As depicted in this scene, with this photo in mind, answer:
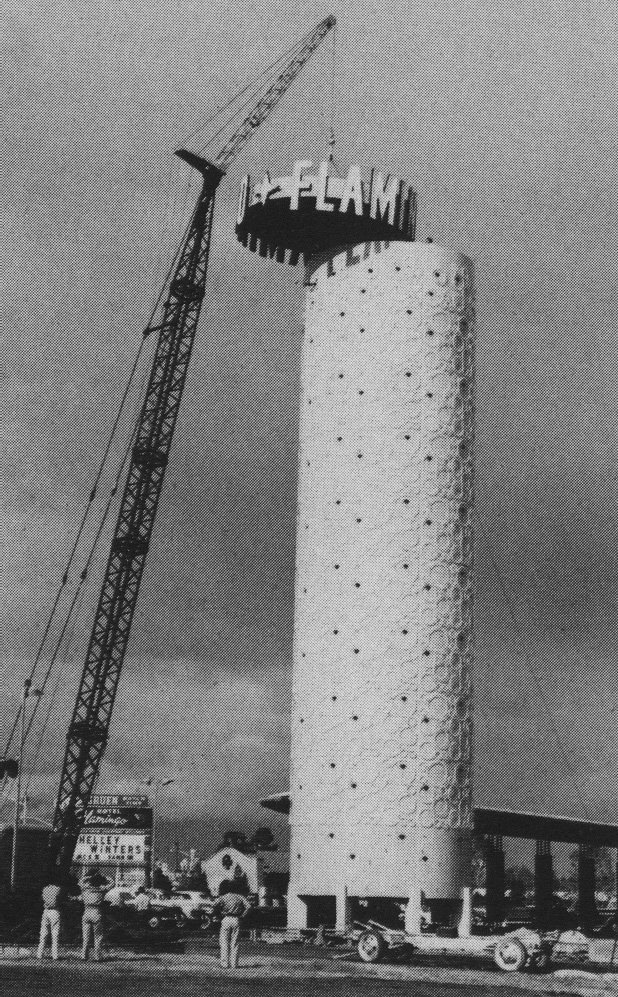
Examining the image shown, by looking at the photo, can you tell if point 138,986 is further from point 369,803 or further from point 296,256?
point 296,256

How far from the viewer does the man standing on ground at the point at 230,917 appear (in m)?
30.8

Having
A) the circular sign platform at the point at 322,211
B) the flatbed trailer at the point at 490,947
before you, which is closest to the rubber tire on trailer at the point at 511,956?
the flatbed trailer at the point at 490,947

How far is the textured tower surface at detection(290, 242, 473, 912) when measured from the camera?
5994 centimetres

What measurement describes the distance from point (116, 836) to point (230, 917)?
16602 centimetres

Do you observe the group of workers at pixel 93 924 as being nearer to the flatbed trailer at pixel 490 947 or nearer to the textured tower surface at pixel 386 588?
the flatbed trailer at pixel 490 947

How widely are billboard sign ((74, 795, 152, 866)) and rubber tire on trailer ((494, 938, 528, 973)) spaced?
159 metres

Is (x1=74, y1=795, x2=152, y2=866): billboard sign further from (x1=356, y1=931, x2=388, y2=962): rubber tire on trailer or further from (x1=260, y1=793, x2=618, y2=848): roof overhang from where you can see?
(x1=356, y1=931, x2=388, y2=962): rubber tire on trailer

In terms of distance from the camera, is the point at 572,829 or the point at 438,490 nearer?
the point at 438,490

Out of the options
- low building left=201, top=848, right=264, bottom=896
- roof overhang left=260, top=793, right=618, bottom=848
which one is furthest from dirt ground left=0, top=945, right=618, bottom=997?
low building left=201, top=848, right=264, bottom=896

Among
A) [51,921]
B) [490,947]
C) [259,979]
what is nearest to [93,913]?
[51,921]

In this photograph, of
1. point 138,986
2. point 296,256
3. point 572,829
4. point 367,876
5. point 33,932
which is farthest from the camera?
point 572,829

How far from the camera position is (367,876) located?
2346 inches

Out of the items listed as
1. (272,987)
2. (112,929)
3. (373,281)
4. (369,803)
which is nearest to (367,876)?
(369,803)

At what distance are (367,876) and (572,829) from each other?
33225mm
